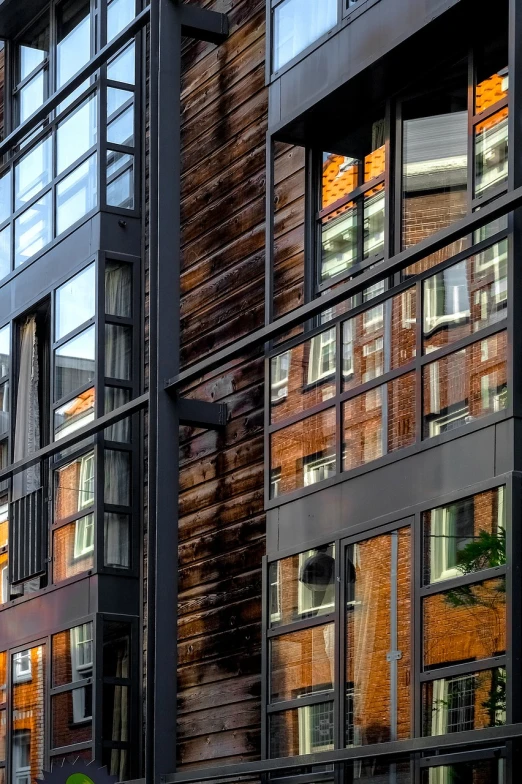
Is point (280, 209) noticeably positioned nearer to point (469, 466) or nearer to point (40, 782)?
point (469, 466)

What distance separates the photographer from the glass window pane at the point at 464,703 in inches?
365

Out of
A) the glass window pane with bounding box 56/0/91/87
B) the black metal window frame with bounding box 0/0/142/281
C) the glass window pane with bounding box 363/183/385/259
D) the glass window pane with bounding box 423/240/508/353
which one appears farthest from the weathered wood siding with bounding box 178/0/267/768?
the glass window pane with bounding box 423/240/508/353

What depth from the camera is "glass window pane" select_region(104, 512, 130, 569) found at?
554 inches

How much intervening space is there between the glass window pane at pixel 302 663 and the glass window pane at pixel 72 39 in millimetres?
7026

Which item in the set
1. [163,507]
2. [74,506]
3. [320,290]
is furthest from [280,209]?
[74,506]

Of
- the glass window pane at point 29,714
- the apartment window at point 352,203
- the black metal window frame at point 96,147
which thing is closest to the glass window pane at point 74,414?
the black metal window frame at point 96,147

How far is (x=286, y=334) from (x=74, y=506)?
329cm

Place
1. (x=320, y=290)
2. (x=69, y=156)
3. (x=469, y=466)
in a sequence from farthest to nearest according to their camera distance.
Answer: (x=69, y=156) → (x=320, y=290) → (x=469, y=466)

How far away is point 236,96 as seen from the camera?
14.2 m

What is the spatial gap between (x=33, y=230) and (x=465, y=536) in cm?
762

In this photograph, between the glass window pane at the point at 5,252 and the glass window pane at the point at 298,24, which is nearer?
the glass window pane at the point at 298,24

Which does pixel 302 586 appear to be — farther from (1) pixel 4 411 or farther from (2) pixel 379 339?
(1) pixel 4 411

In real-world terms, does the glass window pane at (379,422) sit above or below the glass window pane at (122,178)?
below

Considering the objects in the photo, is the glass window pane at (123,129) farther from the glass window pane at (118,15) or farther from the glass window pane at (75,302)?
the glass window pane at (75,302)
